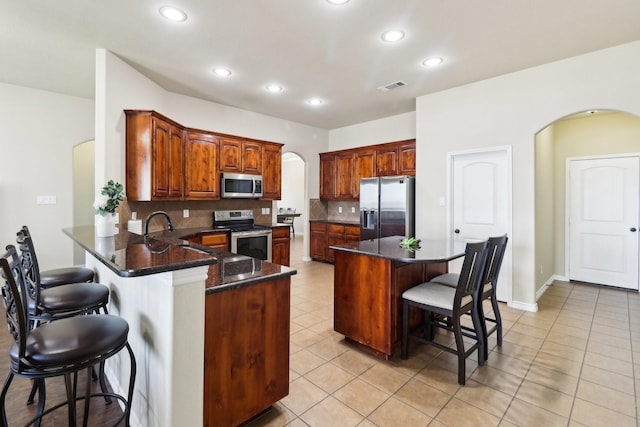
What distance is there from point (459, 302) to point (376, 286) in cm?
65

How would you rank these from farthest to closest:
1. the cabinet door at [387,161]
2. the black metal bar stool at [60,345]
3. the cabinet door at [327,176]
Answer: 1. the cabinet door at [327,176]
2. the cabinet door at [387,161]
3. the black metal bar stool at [60,345]

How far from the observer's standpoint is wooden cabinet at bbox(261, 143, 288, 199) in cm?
551

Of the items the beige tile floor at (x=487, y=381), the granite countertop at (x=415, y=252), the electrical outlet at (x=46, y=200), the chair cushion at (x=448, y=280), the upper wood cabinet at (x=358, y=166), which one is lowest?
the beige tile floor at (x=487, y=381)

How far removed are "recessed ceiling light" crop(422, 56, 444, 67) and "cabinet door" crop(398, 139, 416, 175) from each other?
170 centimetres

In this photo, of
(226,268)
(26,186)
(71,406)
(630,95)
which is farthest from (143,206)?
(630,95)

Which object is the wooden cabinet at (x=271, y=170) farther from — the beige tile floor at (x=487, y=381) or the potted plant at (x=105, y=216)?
the potted plant at (x=105, y=216)

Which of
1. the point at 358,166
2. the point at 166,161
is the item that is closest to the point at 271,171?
the point at 358,166

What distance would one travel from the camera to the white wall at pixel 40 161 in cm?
432

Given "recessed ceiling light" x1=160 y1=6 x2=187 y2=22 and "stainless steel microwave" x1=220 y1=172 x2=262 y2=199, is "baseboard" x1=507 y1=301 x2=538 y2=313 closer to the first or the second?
"stainless steel microwave" x1=220 y1=172 x2=262 y2=199

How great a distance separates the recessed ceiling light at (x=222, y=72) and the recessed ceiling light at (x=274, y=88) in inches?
24.2

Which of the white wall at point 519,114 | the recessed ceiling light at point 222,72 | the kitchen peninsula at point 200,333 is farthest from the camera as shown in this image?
the recessed ceiling light at point 222,72

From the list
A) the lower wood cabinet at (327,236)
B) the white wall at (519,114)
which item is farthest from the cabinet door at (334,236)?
the white wall at (519,114)

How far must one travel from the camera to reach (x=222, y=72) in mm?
3918

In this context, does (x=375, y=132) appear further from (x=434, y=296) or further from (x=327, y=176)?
(x=434, y=296)
